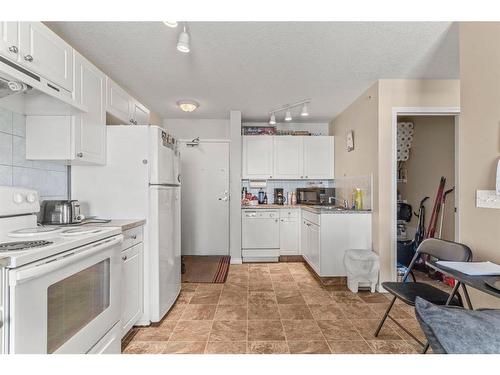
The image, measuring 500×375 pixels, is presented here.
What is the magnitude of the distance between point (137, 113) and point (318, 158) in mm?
2960

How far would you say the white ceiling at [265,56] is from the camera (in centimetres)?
191

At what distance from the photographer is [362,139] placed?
3.25 m

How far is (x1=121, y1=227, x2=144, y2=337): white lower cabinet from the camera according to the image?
5.99ft

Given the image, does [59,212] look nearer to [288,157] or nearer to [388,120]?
[388,120]

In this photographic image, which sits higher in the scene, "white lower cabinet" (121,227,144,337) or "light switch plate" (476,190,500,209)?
"light switch plate" (476,190,500,209)

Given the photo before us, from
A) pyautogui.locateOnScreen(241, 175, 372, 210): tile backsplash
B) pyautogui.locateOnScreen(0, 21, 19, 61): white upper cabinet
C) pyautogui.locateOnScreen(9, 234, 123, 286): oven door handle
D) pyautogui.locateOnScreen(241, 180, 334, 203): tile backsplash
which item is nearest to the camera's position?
pyautogui.locateOnScreen(9, 234, 123, 286): oven door handle

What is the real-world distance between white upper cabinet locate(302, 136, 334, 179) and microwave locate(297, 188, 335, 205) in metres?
0.23

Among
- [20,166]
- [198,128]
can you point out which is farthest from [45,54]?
[198,128]

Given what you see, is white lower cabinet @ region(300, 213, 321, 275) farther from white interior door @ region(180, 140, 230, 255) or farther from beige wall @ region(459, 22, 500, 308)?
beige wall @ region(459, 22, 500, 308)

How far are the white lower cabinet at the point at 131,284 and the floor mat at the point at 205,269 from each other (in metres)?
1.21

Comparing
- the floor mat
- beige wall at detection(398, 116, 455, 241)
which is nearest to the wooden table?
the floor mat

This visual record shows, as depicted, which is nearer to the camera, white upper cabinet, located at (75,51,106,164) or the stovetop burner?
the stovetop burner

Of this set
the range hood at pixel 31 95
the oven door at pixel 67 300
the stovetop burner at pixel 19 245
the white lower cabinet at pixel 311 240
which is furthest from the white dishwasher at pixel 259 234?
the stovetop burner at pixel 19 245
